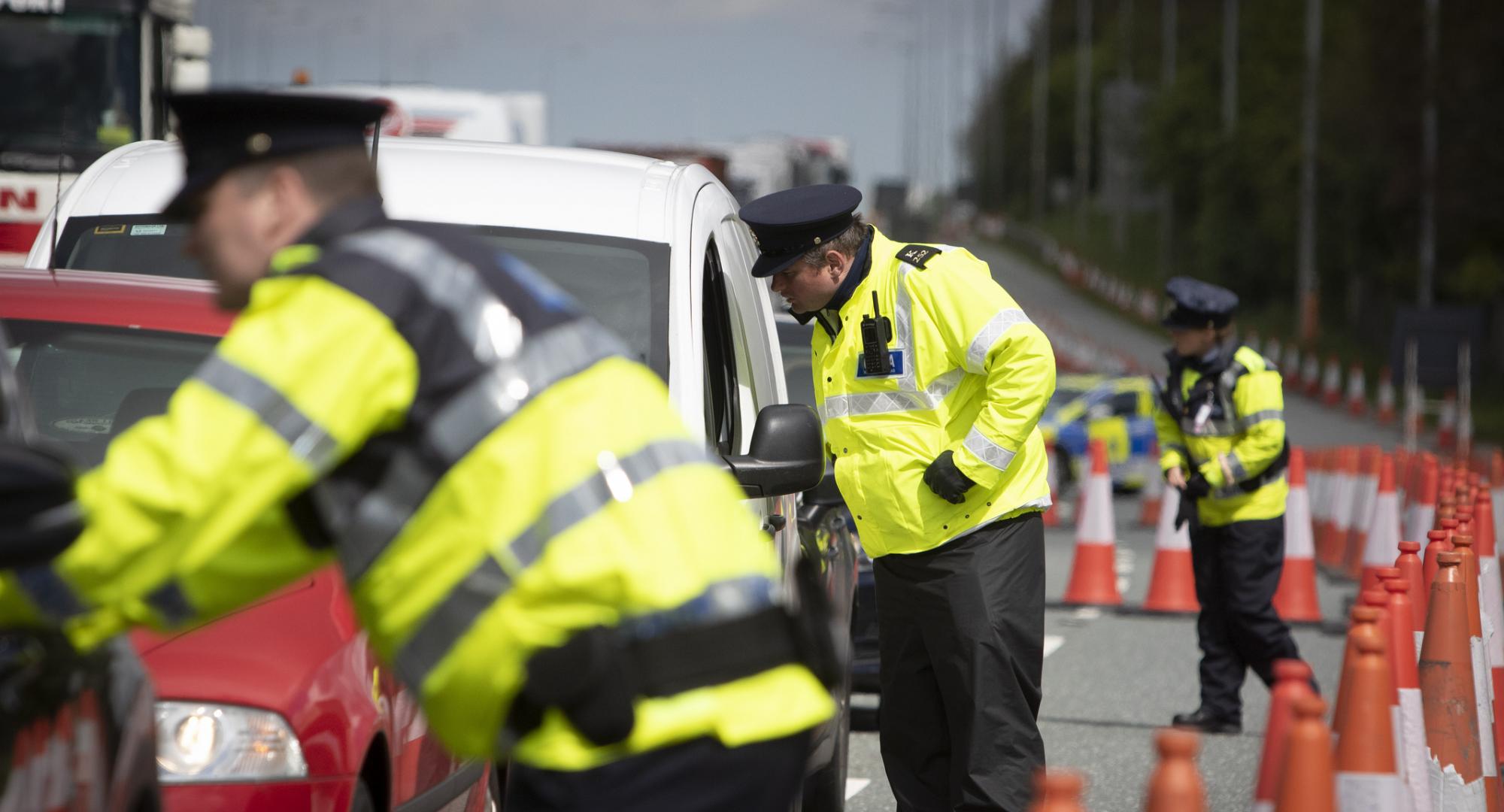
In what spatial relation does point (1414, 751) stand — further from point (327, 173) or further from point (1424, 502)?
point (1424, 502)

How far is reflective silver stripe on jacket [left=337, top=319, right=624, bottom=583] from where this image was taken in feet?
7.84

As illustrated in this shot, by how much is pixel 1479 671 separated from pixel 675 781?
14.5 ft

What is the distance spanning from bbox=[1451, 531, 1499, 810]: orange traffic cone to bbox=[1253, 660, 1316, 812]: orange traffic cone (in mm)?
2676

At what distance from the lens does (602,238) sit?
5488 millimetres

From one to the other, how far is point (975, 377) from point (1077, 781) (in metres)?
3.29

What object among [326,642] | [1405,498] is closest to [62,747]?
[326,642]

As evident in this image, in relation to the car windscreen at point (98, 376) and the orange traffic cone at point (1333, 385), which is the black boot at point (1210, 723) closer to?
the car windscreen at point (98, 376)

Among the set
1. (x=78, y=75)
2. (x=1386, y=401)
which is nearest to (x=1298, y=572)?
(x=78, y=75)

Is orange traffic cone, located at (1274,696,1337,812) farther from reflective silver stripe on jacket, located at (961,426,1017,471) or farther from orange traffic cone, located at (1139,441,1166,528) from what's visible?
orange traffic cone, located at (1139,441,1166,528)

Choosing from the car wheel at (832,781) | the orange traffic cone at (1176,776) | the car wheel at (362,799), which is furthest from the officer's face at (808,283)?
the orange traffic cone at (1176,776)

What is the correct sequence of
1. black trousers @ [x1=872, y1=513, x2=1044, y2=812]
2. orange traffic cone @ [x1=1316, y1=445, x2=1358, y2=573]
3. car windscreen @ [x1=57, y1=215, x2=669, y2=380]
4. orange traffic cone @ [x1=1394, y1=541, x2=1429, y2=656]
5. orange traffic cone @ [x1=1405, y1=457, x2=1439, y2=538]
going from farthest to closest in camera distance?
orange traffic cone @ [x1=1316, y1=445, x2=1358, y2=573], orange traffic cone @ [x1=1405, y1=457, x2=1439, y2=538], orange traffic cone @ [x1=1394, y1=541, x2=1429, y2=656], black trousers @ [x1=872, y1=513, x2=1044, y2=812], car windscreen @ [x1=57, y1=215, x2=669, y2=380]

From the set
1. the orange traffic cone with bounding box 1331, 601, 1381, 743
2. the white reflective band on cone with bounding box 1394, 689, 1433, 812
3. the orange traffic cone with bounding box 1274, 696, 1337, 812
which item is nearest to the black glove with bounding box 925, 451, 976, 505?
the white reflective band on cone with bounding box 1394, 689, 1433, 812

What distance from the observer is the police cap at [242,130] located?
2523mm

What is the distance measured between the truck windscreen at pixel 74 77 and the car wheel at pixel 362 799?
40.9 feet
